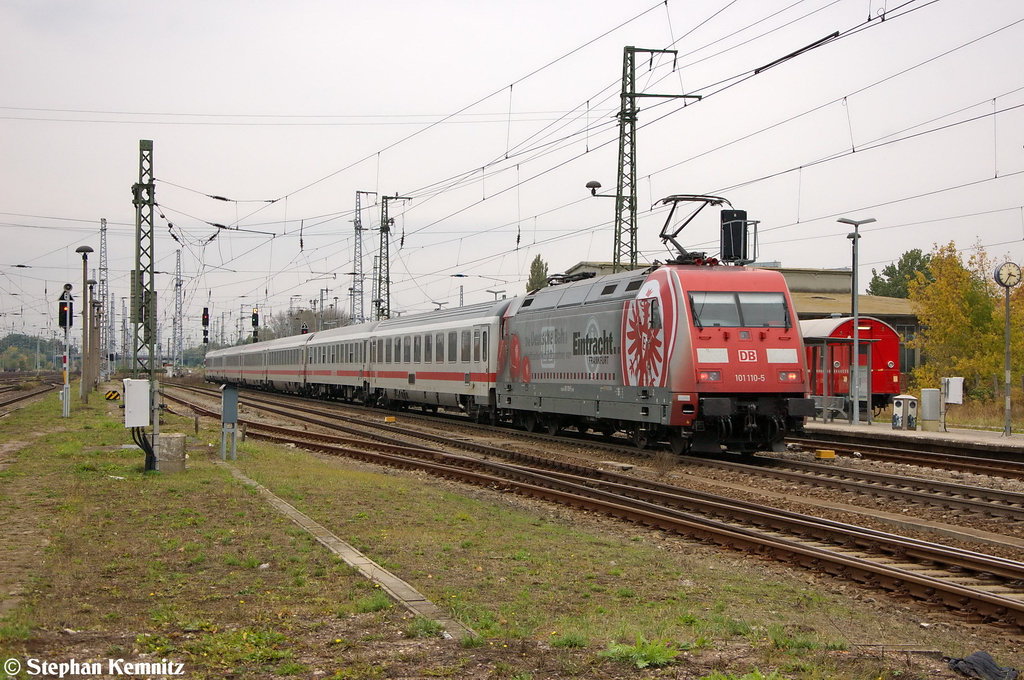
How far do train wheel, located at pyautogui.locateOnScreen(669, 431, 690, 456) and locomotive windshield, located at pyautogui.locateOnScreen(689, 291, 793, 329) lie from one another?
7.72 feet

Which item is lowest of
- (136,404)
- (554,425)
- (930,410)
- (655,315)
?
(554,425)

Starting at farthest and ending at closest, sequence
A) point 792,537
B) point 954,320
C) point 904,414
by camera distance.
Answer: point 954,320
point 904,414
point 792,537

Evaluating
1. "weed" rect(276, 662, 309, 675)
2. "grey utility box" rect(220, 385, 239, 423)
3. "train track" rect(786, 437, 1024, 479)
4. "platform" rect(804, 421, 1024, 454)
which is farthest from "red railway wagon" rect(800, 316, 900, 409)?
"weed" rect(276, 662, 309, 675)

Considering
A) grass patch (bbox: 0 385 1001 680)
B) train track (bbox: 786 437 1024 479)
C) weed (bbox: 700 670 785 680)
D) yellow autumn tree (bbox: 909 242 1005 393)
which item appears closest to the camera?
weed (bbox: 700 670 785 680)

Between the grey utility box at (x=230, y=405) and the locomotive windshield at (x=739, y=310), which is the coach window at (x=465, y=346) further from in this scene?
the locomotive windshield at (x=739, y=310)

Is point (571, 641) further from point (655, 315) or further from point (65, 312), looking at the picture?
point (65, 312)

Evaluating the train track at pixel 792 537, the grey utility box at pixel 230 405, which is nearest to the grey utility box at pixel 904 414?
the train track at pixel 792 537

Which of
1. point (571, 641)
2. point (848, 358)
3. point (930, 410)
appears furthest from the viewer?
point (848, 358)

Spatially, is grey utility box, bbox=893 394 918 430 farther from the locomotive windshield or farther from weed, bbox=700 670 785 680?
weed, bbox=700 670 785 680

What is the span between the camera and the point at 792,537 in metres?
10.3

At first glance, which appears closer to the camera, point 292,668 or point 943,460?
point 292,668

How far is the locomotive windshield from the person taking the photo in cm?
1703

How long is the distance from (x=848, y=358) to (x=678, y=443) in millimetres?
16343

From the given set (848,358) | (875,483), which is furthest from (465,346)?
(875,483)
